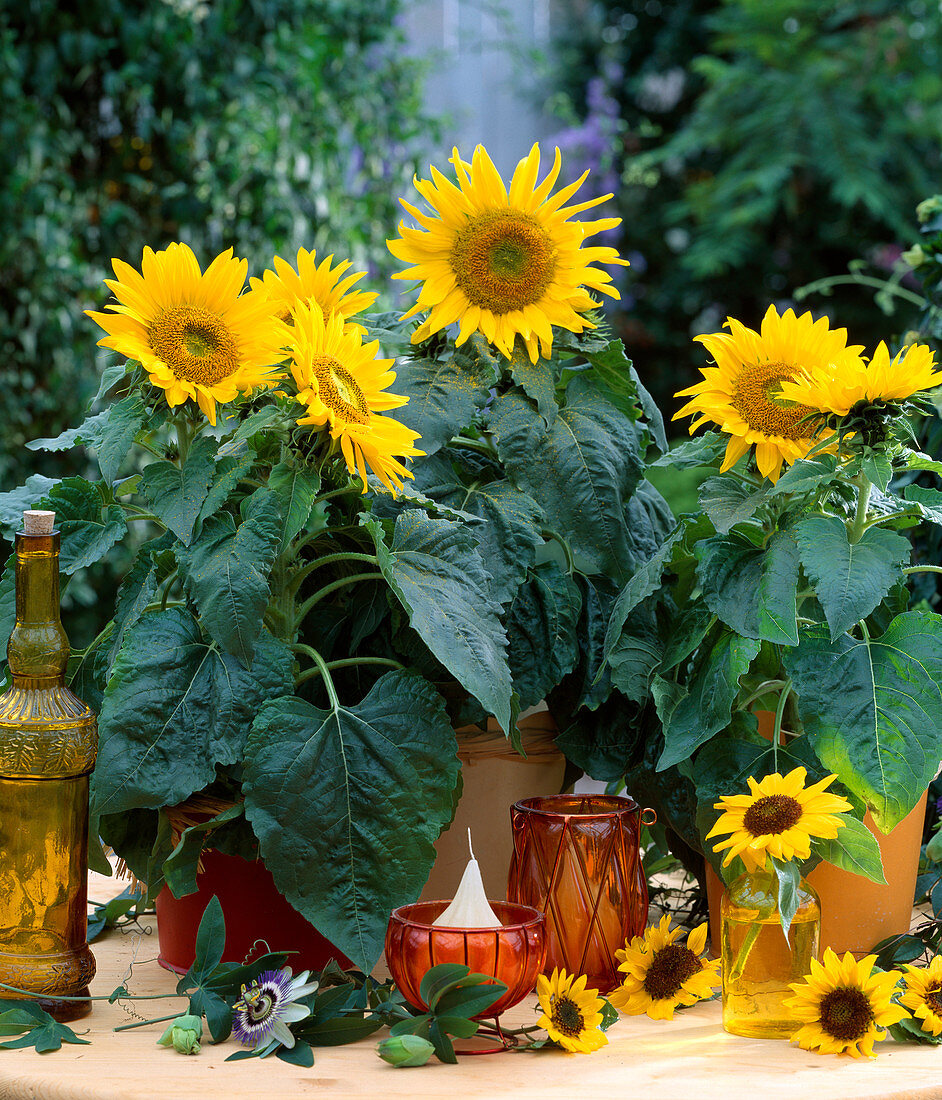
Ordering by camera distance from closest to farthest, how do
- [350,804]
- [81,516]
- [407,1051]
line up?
[407,1051] < [350,804] < [81,516]

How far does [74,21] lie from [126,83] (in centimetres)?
15

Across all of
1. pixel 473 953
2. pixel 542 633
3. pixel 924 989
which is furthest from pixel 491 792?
pixel 924 989

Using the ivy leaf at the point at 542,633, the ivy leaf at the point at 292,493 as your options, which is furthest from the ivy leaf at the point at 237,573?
the ivy leaf at the point at 542,633

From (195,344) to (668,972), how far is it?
20.7 inches

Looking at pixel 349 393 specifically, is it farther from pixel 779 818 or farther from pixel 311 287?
pixel 779 818

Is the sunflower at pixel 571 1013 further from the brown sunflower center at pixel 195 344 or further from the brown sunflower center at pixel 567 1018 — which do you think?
the brown sunflower center at pixel 195 344

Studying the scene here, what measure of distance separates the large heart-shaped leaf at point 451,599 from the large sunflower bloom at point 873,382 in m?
0.25

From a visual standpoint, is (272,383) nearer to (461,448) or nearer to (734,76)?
(461,448)

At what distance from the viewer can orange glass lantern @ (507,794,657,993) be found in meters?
0.85

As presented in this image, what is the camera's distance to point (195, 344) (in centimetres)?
87

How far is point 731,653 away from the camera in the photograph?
2.73 ft

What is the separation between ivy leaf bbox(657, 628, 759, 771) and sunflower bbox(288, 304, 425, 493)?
0.24 metres

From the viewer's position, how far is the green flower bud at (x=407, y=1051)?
71cm

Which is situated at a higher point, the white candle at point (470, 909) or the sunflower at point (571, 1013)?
the white candle at point (470, 909)
